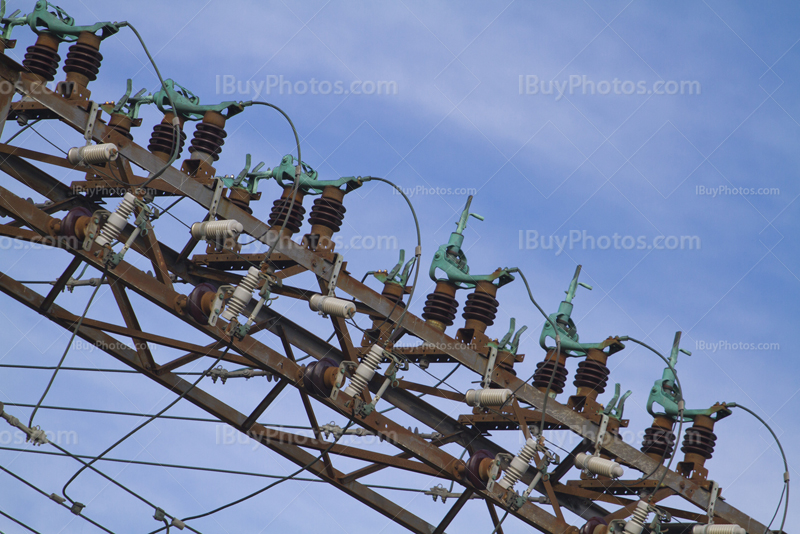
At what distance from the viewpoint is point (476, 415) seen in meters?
15.0

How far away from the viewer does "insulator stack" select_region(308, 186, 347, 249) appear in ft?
44.0

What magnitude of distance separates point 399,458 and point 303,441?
121 cm

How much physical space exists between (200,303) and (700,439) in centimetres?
744

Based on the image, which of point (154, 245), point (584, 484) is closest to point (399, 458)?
point (584, 484)

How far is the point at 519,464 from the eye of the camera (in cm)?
1402

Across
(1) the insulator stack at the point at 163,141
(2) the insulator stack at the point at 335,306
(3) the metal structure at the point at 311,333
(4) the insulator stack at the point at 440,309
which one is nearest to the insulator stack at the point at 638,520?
(3) the metal structure at the point at 311,333

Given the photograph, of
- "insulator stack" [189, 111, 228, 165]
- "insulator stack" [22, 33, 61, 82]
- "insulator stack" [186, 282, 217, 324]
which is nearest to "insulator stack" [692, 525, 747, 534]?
"insulator stack" [186, 282, 217, 324]

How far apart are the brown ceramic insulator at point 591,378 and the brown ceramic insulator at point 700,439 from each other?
149cm

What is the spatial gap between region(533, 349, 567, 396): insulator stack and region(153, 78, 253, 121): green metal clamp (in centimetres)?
528

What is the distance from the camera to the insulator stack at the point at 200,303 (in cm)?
1212

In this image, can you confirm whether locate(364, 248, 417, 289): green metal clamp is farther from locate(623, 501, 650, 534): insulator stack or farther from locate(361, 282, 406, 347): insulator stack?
locate(623, 501, 650, 534): insulator stack

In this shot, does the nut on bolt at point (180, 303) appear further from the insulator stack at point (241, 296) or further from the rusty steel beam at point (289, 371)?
the insulator stack at point (241, 296)

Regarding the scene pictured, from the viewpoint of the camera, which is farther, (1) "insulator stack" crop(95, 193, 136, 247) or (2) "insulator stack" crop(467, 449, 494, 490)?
(2) "insulator stack" crop(467, 449, 494, 490)

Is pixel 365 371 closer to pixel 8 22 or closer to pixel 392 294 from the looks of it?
pixel 392 294
